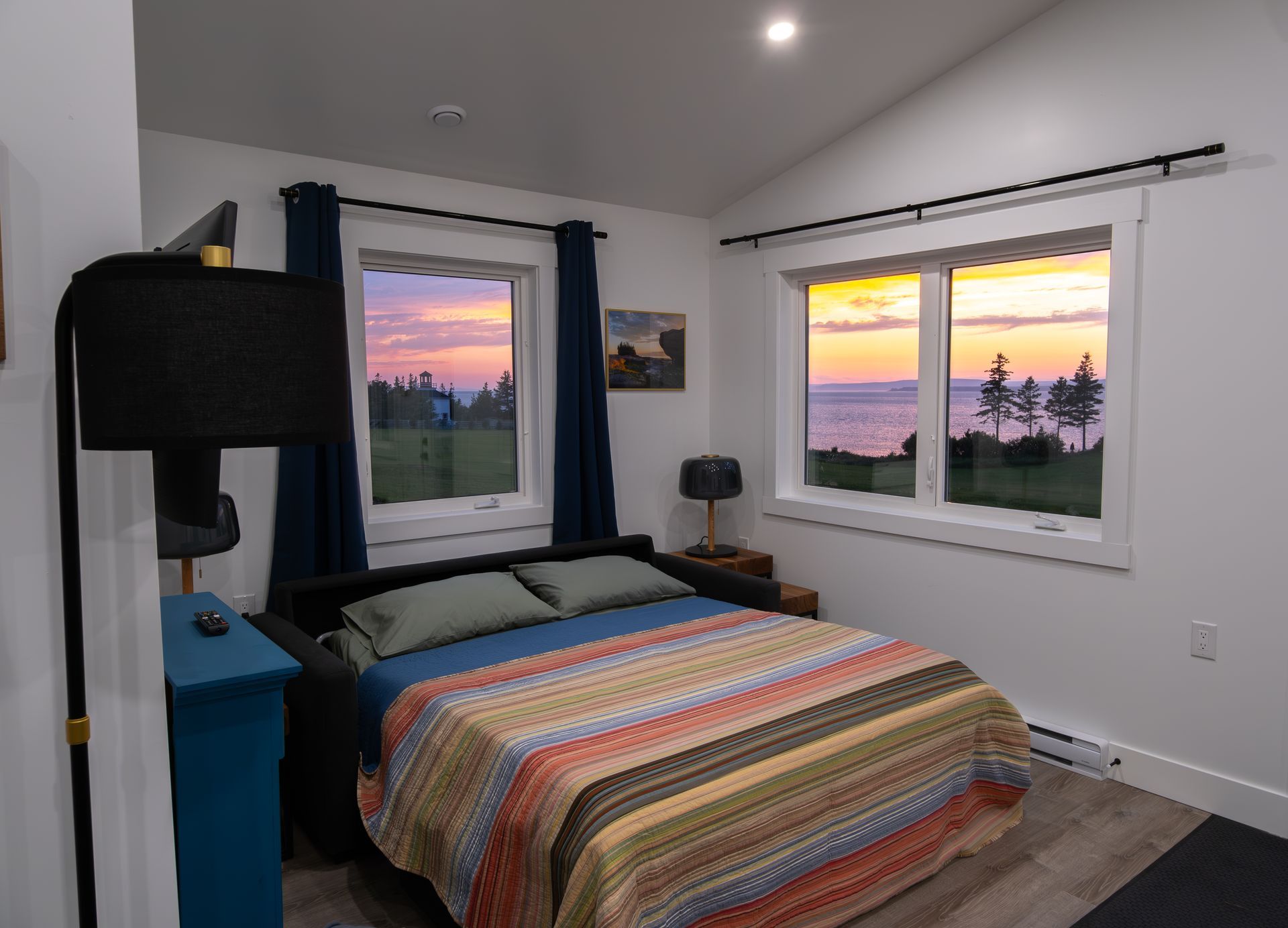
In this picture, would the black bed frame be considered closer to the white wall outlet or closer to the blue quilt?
the blue quilt

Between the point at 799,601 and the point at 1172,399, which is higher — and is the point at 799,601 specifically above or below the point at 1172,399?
below

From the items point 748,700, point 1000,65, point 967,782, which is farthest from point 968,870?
point 1000,65

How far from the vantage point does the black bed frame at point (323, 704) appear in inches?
98.2

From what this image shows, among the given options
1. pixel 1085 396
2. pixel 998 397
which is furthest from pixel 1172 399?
pixel 998 397

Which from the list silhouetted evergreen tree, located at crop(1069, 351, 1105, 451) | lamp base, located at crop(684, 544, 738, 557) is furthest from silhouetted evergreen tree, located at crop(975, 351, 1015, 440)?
lamp base, located at crop(684, 544, 738, 557)

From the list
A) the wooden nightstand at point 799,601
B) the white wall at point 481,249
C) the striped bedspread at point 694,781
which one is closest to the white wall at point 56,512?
the striped bedspread at point 694,781

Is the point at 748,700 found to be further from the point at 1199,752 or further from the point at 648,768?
the point at 1199,752

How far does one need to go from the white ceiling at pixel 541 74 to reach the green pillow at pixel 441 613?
5.68 feet

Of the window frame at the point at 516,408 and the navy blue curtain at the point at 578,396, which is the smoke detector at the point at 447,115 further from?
the navy blue curtain at the point at 578,396

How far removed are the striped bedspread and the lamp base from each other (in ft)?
4.81

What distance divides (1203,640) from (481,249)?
131 inches

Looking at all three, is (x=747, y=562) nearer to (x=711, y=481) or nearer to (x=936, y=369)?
(x=711, y=481)

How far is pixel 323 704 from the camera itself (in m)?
2.47

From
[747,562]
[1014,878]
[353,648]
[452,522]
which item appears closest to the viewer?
[1014,878]
